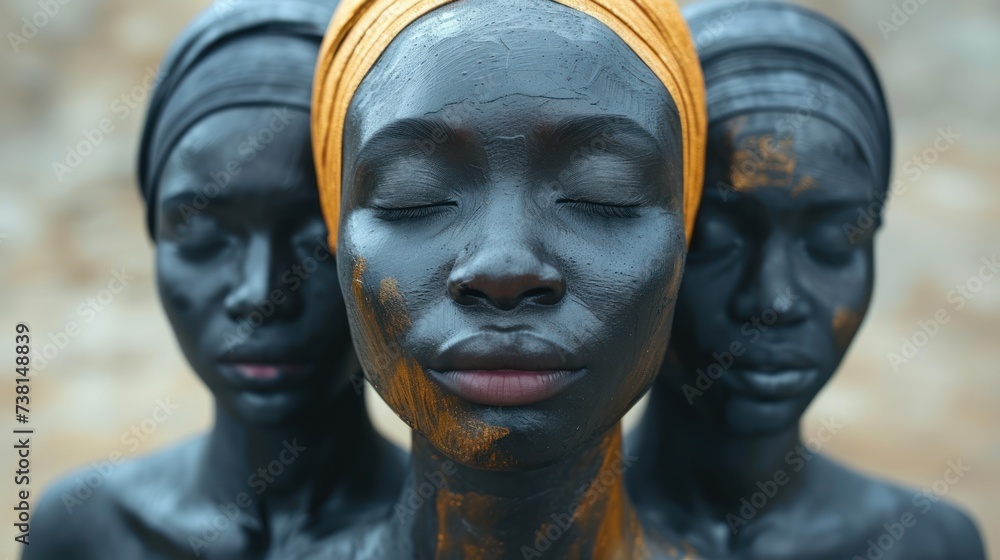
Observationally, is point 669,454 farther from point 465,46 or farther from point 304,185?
point 465,46

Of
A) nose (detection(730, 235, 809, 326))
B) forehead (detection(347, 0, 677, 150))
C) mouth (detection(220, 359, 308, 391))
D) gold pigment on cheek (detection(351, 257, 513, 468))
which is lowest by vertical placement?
mouth (detection(220, 359, 308, 391))

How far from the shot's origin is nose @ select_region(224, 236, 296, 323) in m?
2.30

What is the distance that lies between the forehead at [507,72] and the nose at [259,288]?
1.85 feet

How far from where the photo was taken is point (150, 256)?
257 inches

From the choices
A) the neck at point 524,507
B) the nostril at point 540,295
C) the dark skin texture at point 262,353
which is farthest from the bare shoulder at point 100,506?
the nostril at point 540,295

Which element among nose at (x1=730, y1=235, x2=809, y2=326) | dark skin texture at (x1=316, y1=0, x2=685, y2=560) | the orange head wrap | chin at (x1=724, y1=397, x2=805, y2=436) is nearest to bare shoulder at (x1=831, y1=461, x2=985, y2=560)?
chin at (x1=724, y1=397, x2=805, y2=436)

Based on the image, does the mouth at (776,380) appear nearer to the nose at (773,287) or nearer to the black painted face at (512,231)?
the nose at (773,287)

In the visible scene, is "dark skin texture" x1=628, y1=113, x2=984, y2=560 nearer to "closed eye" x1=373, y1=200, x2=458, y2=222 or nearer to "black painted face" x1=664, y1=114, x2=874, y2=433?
"black painted face" x1=664, y1=114, x2=874, y2=433

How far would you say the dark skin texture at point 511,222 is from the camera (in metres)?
1.65

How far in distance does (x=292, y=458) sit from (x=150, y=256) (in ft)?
13.9

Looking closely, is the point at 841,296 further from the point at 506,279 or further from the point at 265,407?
the point at 265,407

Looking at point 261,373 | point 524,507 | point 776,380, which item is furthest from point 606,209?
point 261,373

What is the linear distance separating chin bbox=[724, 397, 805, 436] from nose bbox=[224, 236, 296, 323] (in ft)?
2.80

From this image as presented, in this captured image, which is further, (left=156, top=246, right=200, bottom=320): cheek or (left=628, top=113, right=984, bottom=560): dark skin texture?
(left=156, top=246, right=200, bottom=320): cheek
